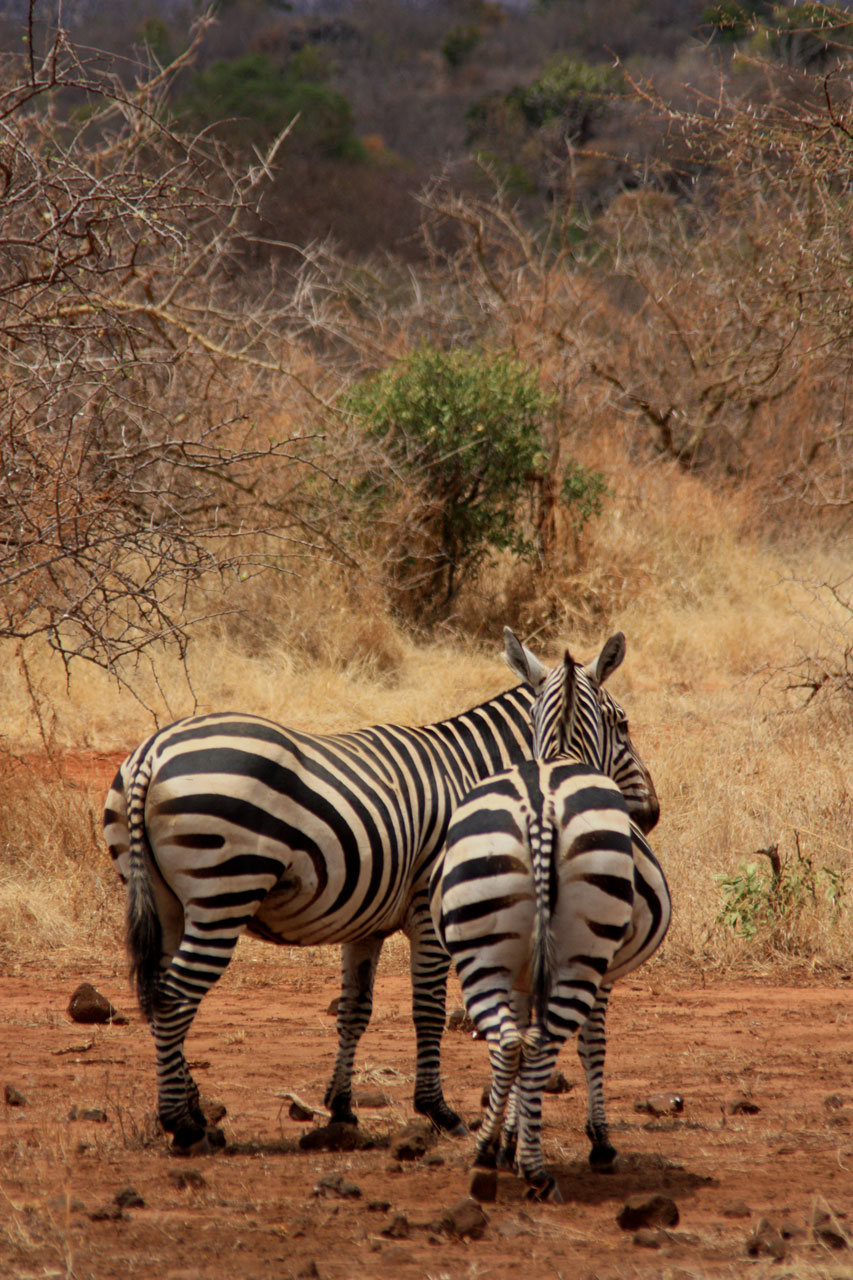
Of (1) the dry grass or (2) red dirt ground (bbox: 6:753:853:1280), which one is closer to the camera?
(2) red dirt ground (bbox: 6:753:853:1280)

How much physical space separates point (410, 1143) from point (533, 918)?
0.89 m

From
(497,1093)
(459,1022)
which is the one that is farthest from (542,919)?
(459,1022)

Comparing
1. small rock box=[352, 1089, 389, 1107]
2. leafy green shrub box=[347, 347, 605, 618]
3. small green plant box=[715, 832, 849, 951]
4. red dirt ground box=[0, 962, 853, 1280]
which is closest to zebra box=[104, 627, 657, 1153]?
small rock box=[352, 1089, 389, 1107]

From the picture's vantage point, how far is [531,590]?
12.1m

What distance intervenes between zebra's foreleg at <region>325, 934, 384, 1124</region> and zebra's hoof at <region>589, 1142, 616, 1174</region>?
0.81 m

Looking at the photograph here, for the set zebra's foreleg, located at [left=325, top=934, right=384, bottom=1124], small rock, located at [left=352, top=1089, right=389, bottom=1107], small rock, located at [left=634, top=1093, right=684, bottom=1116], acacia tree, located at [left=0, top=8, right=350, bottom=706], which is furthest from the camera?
acacia tree, located at [left=0, top=8, right=350, bottom=706]

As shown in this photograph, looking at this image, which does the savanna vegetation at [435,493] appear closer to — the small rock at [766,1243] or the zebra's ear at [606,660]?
the zebra's ear at [606,660]

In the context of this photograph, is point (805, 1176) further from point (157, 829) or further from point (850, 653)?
point (850, 653)

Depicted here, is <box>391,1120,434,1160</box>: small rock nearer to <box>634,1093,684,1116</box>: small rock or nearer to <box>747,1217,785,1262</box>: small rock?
<box>634,1093,684,1116</box>: small rock

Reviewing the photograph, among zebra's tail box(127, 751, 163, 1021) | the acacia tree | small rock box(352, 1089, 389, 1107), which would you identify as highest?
the acacia tree

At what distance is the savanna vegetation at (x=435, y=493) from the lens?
6.57 m

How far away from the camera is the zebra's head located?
435cm

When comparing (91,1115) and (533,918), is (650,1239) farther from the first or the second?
(91,1115)

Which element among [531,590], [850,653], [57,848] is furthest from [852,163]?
[57,848]
